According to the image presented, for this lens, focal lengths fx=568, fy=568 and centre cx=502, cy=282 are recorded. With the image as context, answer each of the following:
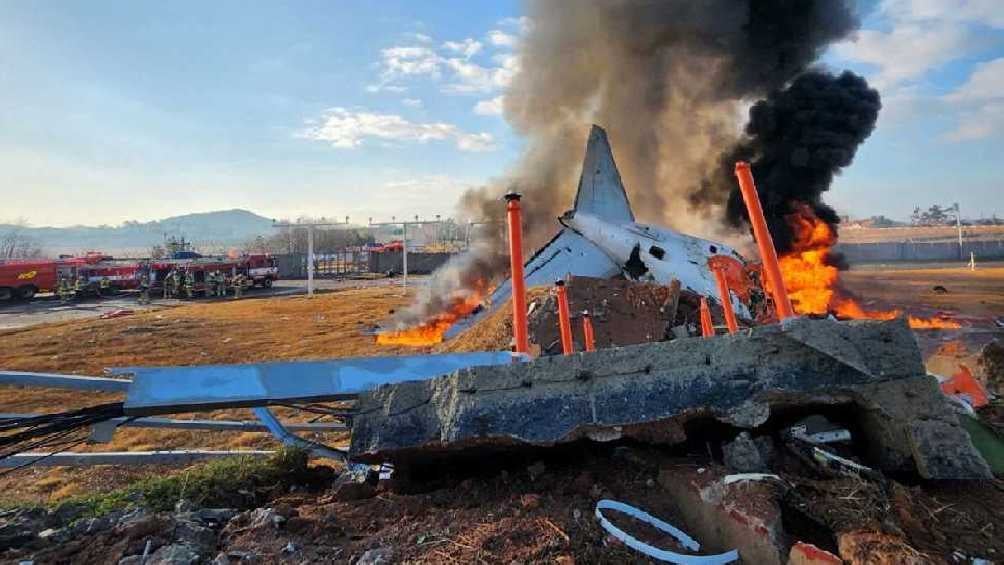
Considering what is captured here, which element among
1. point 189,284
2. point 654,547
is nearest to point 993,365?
point 654,547

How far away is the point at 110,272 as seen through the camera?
30.9 metres

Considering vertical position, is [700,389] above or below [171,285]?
above

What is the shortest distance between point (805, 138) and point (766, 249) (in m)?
15.1

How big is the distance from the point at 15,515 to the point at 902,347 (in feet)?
17.2

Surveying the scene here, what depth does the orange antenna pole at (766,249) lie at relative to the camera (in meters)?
3.45

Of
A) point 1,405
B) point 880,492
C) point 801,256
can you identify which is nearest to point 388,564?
point 880,492

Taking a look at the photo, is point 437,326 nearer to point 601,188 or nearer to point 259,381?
point 601,188

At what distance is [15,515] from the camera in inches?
138

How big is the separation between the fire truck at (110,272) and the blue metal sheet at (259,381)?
100ft

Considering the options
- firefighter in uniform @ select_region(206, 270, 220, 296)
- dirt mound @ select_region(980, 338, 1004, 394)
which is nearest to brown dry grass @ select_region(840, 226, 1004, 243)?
firefighter in uniform @ select_region(206, 270, 220, 296)

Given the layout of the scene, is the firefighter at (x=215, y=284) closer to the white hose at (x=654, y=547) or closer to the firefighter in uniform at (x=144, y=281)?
the firefighter in uniform at (x=144, y=281)

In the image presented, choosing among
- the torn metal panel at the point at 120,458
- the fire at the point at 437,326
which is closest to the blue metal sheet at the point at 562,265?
the fire at the point at 437,326

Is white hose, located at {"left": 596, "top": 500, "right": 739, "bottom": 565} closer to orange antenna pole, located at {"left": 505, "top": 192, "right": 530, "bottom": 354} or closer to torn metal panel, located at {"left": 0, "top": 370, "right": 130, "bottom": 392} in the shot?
orange antenna pole, located at {"left": 505, "top": 192, "right": 530, "bottom": 354}

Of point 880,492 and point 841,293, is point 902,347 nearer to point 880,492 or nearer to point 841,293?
point 880,492
